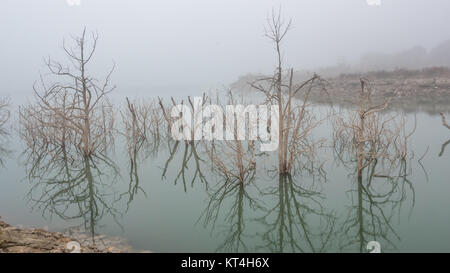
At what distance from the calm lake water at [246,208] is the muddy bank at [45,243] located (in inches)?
14.1

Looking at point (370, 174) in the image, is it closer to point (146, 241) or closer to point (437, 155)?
point (437, 155)

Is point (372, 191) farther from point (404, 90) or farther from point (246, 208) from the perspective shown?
point (404, 90)

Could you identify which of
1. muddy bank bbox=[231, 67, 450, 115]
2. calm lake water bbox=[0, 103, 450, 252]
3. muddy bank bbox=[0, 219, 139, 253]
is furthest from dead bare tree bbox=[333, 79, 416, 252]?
muddy bank bbox=[231, 67, 450, 115]

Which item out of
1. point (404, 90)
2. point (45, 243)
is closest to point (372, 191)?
point (45, 243)

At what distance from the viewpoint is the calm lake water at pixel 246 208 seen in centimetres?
557

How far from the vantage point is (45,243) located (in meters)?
4.91

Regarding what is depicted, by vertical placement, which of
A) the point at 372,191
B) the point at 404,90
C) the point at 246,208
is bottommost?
the point at 246,208

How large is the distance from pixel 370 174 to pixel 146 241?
19.1ft

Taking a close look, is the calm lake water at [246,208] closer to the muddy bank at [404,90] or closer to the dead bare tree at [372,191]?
the dead bare tree at [372,191]

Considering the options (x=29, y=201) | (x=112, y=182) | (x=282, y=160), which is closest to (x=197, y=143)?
(x=112, y=182)

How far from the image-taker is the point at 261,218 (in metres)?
6.56

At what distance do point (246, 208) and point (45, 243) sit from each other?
367cm

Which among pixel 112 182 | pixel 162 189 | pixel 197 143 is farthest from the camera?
pixel 197 143

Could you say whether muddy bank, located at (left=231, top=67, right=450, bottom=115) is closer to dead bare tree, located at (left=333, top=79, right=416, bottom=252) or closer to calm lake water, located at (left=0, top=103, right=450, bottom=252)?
dead bare tree, located at (left=333, top=79, right=416, bottom=252)
